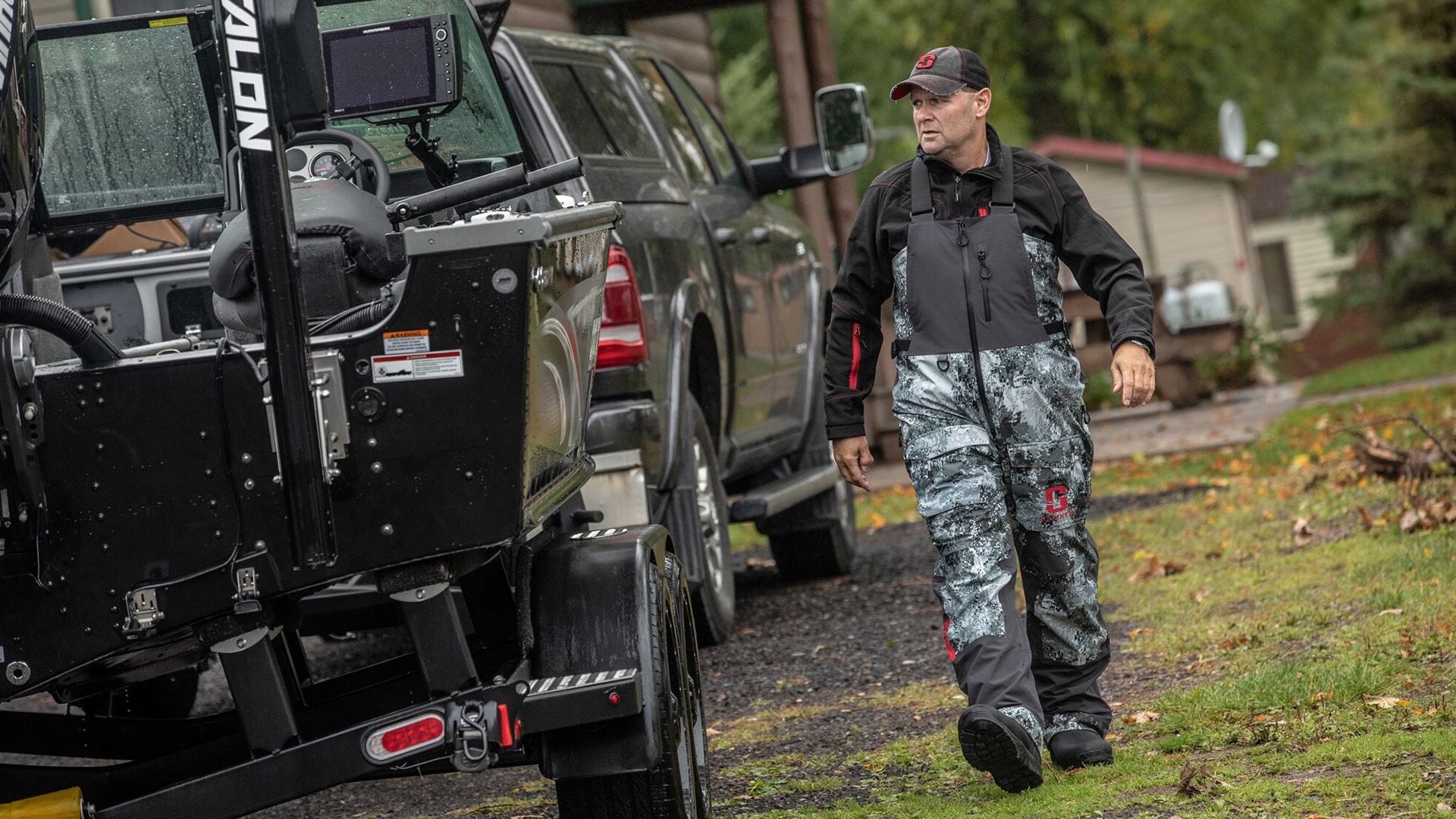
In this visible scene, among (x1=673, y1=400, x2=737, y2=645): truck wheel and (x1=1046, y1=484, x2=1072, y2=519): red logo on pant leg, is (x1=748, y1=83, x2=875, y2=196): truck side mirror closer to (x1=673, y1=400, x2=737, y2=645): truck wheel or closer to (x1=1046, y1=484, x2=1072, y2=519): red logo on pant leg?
(x1=673, y1=400, x2=737, y2=645): truck wheel

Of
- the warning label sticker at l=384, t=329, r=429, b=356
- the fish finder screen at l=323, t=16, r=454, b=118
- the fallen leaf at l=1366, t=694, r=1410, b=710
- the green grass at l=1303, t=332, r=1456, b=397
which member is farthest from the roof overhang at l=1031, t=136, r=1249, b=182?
the warning label sticker at l=384, t=329, r=429, b=356

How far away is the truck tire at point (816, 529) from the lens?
9.01 metres

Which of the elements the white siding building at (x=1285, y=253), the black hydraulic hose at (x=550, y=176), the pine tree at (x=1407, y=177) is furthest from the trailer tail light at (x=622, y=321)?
the white siding building at (x=1285, y=253)

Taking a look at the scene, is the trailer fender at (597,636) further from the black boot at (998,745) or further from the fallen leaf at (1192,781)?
the fallen leaf at (1192,781)

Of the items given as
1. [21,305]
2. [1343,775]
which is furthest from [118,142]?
[1343,775]

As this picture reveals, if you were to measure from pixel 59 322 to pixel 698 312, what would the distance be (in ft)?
12.2

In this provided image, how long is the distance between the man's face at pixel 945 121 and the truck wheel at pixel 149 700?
232 cm

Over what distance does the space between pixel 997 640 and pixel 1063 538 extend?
363 mm

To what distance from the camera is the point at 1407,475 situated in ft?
29.2

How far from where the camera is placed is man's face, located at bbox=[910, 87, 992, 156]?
4.83 m

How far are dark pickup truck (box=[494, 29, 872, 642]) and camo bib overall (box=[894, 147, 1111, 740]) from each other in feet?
4.62

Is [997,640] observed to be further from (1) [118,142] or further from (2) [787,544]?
(2) [787,544]

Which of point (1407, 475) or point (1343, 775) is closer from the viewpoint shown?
point (1343, 775)

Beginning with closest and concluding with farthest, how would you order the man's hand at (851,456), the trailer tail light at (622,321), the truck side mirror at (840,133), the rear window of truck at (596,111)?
the man's hand at (851,456) < the trailer tail light at (622,321) < the rear window of truck at (596,111) < the truck side mirror at (840,133)
